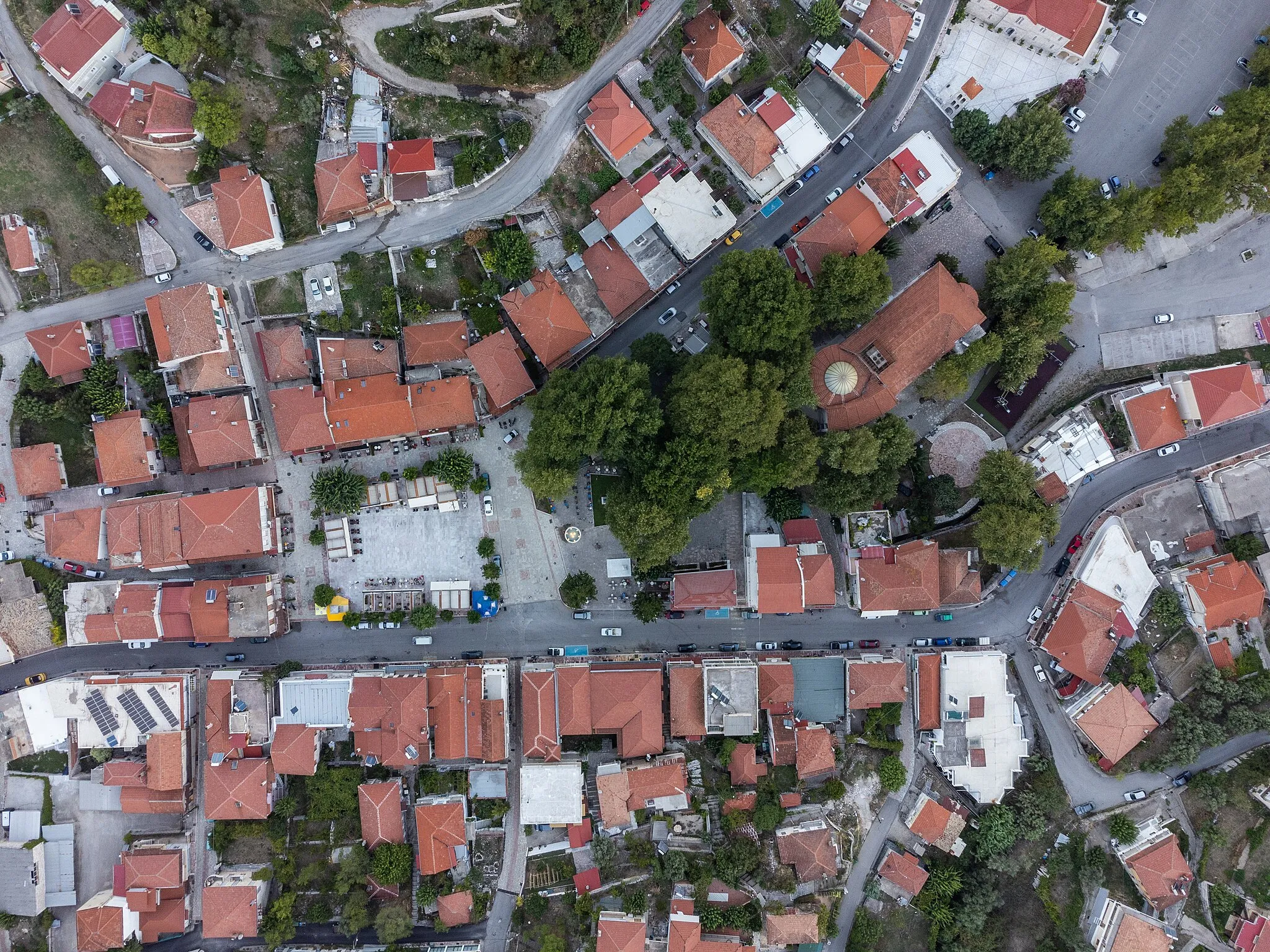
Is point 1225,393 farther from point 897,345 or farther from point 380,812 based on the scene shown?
point 380,812

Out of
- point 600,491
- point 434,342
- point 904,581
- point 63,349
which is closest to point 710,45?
point 434,342

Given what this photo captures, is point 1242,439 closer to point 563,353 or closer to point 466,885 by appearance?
point 563,353

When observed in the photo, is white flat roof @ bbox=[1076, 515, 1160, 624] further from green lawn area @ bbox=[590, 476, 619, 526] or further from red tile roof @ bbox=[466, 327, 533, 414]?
red tile roof @ bbox=[466, 327, 533, 414]

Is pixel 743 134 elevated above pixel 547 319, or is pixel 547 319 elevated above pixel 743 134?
pixel 743 134

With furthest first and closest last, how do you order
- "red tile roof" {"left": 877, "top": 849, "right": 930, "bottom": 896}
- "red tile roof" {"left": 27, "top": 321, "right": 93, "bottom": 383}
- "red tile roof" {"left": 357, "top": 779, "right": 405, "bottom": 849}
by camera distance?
"red tile roof" {"left": 877, "top": 849, "right": 930, "bottom": 896} < "red tile roof" {"left": 357, "top": 779, "right": 405, "bottom": 849} < "red tile roof" {"left": 27, "top": 321, "right": 93, "bottom": 383}

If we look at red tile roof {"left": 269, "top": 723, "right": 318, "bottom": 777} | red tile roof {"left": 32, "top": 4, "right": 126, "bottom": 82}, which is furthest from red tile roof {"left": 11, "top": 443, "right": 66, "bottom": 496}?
red tile roof {"left": 32, "top": 4, "right": 126, "bottom": 82}

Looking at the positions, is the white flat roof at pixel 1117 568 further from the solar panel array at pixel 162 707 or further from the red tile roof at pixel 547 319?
the solar panel array at pixel 162 707

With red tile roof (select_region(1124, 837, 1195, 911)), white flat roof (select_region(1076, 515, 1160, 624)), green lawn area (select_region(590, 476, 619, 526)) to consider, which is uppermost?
green lawn area (select_region(590, 476, 619, 526))
